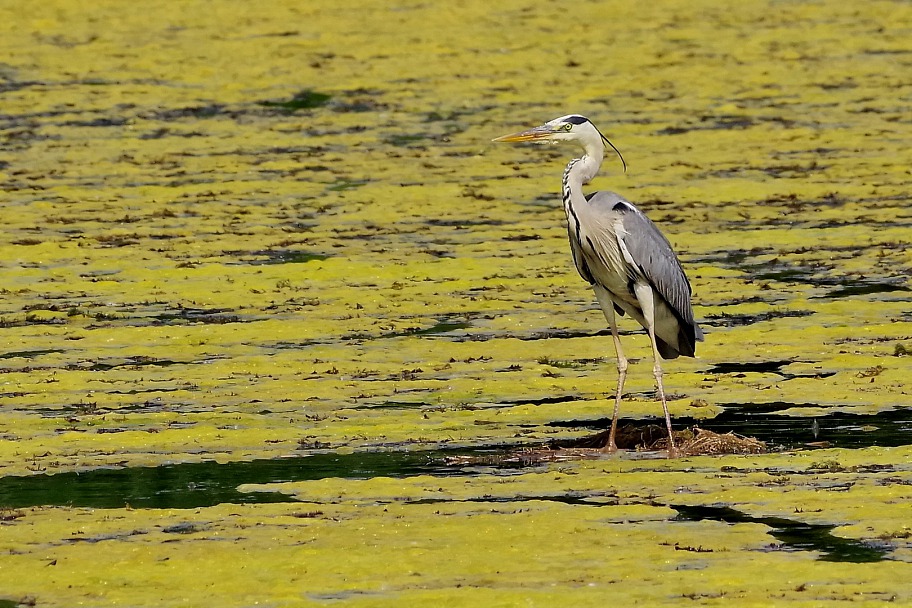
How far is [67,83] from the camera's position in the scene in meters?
22.7

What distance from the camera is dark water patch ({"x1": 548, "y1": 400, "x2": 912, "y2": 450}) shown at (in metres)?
8.84

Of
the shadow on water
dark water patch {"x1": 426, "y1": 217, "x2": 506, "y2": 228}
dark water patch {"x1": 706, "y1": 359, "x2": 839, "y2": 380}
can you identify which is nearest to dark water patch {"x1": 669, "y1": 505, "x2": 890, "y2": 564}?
the shadow on water

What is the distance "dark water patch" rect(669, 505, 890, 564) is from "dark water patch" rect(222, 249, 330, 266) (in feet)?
23.2

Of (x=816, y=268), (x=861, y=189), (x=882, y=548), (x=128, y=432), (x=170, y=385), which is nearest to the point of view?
(x=882, y=548)

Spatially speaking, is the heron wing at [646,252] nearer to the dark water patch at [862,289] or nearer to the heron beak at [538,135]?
the heron beak at [538,135]

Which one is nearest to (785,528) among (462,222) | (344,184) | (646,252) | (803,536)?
(803,536)

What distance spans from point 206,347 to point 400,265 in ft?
9.16

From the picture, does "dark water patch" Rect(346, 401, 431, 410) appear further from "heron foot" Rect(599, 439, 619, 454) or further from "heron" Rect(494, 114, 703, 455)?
"heron foot" Rect(599, 439, 619, 454)

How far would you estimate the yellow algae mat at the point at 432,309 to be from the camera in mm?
7121

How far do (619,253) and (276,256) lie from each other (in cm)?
578

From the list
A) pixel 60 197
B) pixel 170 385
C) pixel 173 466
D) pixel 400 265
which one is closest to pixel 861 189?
pixel 400 265

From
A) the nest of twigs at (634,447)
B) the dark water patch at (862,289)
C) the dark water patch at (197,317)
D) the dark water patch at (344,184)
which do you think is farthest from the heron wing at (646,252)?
the dark water patch at (344,184)

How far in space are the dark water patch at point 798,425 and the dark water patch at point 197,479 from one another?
117cm

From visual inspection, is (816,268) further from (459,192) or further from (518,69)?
(518,69)
